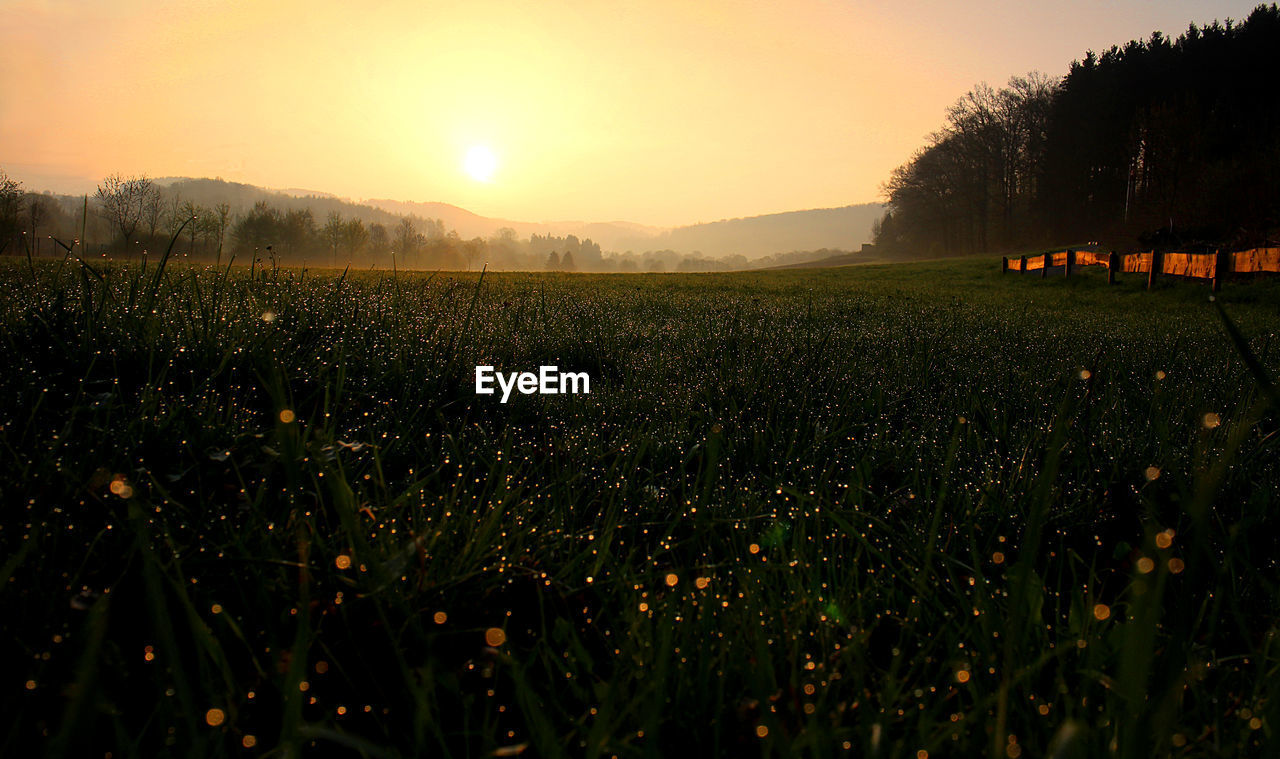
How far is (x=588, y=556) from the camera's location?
1.73 m

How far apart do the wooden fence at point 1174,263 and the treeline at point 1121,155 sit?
5010 mm

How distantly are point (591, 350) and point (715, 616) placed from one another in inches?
116

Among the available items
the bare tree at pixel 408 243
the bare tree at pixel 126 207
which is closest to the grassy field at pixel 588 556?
the bare tree at pixel 126 207

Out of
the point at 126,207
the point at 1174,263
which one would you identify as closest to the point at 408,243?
the point at 126,207

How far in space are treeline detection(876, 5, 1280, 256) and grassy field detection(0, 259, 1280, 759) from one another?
23133mm

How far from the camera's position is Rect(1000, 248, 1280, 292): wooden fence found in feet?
34.1

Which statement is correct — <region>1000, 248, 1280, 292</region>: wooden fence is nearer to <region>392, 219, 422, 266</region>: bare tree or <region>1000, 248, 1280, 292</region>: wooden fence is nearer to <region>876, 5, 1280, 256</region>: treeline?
<region>876, 5, 1280, 256</region>: treeline

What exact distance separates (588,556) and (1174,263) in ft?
53.9

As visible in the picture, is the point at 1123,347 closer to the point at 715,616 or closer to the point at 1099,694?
the point at 1099,694

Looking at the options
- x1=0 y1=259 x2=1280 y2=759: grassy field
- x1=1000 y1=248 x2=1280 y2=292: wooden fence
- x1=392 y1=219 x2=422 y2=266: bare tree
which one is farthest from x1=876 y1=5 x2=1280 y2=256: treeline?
x1=392 y1=219 x2=422 y2=266: bare tree

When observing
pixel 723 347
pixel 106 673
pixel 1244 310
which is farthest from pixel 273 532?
pixel 1244 310

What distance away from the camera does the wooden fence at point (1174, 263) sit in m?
10.4

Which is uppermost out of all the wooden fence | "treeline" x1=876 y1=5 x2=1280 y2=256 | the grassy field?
"treeline" x1=876 y1=5 x2=1280 y2=256

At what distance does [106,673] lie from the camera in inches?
44.7
